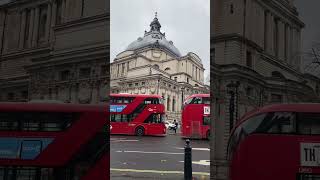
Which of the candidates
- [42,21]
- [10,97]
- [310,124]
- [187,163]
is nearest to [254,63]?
[310,124]

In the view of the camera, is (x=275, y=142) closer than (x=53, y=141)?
Yes

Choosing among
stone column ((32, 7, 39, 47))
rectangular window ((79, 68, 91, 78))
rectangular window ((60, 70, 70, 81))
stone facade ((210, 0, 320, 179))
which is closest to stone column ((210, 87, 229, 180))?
stone facade ((210, 0, 320, 179))

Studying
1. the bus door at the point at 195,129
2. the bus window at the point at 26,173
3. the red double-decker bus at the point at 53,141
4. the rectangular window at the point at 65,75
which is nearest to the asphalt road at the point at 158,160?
the bus door at the point at 195,129

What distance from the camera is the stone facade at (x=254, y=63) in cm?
262

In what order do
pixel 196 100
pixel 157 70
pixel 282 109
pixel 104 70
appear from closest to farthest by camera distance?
pixel 282 109
pixel 104 70
pixel 157 70
pixel 196 100

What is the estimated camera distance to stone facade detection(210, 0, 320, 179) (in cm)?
262

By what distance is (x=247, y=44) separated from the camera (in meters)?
2.67

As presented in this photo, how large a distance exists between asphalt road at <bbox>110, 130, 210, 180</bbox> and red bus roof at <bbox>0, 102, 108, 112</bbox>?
466 mm

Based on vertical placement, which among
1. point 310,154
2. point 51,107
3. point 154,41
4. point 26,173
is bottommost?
point 26,173

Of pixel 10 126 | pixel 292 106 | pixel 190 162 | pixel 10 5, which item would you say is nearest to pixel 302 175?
pixel 292 106

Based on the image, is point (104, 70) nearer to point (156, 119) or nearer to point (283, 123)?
point (283, 123)

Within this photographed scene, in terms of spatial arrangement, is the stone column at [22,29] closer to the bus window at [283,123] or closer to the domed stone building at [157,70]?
the domed stone building at [157,70]

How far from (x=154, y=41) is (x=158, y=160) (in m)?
1.02

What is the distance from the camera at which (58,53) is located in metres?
2.82
